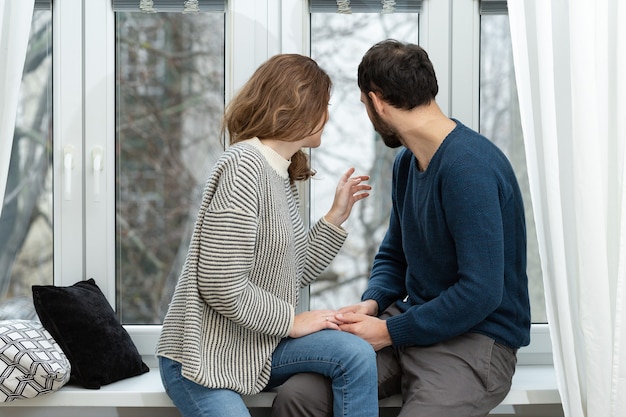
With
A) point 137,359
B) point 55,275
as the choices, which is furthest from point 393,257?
point 55,275

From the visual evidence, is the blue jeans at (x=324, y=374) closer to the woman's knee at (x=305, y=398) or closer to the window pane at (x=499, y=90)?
the woman's knee at (x=305, y=398)

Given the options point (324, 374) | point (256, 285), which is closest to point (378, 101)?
point (256, 285)

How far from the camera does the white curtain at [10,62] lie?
2.06 metres

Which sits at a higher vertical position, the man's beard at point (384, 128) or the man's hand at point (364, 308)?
the man's beard at point (384, 128)

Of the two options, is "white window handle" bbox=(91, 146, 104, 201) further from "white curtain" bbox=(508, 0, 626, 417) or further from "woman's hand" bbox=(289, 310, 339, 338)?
"white curtain" bbox=(508, 0, 626, 417)

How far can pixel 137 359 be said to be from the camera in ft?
7.43

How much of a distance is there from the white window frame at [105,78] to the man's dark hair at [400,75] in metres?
0.41

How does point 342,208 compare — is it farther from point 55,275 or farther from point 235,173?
point 55,275

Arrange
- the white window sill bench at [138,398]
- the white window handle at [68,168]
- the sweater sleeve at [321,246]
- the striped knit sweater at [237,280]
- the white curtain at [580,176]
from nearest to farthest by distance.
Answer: the striped knit sweater at [237,280]
the white curtain at [580,176]
the white window sill bench at [138,398]
the sweater sleeve at [321,246]
the white window handle at [68,168]

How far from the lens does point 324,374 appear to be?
1.94 metres

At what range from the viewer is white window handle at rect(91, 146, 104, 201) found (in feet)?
7.72

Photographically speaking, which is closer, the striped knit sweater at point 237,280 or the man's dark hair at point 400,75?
the striped knit sweater at point 237,280

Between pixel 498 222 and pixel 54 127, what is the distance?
52.4 inches

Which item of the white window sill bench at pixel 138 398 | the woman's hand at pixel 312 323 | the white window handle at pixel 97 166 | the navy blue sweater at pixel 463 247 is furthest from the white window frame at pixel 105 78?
the woman's hand at pixel 312 323
